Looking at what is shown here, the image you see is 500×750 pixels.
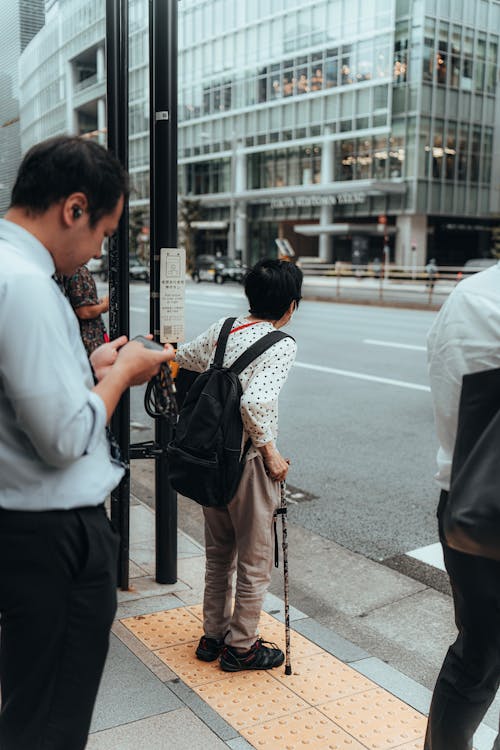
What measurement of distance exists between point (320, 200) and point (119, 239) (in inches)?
2032

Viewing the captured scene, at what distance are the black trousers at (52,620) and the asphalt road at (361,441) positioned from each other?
134 inches

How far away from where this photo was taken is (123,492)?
3.91 meters

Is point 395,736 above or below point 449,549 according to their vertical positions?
below

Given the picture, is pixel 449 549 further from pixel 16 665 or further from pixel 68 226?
pixel 68 226

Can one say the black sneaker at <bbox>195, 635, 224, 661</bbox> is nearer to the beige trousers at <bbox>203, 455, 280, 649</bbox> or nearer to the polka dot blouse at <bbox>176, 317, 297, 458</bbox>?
the beige trousers at <bbox>203, 455, 280, 649</bbox>

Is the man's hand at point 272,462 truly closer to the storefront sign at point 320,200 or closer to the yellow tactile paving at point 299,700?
the yellow tactile paving at point 299,700

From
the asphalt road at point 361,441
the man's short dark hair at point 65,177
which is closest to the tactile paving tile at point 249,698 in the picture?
the asphalt road at point 361,441

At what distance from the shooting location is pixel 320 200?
53.8m

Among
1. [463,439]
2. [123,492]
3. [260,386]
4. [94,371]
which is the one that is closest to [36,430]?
[94,371]

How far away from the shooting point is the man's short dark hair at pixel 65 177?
1.66m

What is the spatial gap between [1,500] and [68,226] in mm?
617

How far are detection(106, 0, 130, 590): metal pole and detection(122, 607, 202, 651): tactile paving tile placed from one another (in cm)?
35

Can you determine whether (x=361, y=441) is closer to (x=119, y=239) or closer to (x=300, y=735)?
(x=119, y=239)

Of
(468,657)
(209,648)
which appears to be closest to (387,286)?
(209,648)
